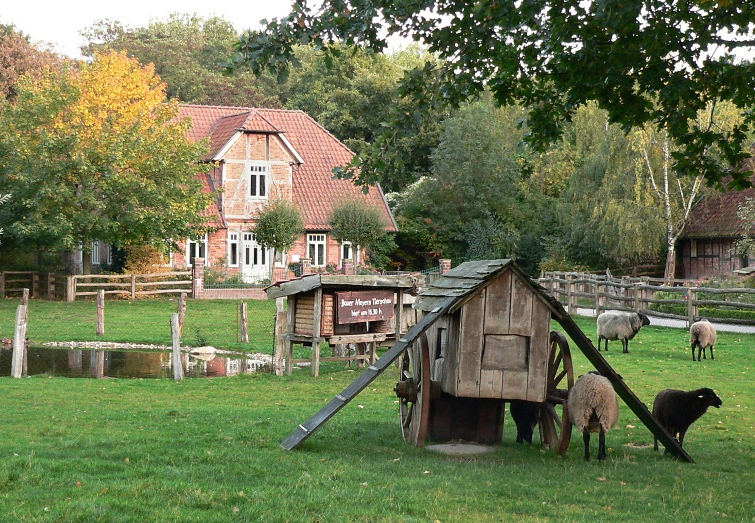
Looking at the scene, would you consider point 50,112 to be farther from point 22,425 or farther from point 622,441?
point 622,441

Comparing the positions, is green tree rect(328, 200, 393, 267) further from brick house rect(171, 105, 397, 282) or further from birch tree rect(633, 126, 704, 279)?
birch tree rect(633, 126, 704, 279)

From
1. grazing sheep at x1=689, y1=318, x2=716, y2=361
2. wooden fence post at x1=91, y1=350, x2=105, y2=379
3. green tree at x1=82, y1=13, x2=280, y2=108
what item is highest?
green tree at x1=82, y1=13, x2=280, y2=108

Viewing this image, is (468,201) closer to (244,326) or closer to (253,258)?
(253,258)

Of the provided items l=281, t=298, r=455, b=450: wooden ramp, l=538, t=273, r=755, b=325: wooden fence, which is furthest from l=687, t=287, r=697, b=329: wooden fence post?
l=281, t=298, r=455, b=450: wooden ramp

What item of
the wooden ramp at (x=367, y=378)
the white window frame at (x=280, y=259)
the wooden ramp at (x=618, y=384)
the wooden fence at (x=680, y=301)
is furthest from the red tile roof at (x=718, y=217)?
the wooden ramp at (x=367, y=378)

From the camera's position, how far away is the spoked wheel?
10.8 metres

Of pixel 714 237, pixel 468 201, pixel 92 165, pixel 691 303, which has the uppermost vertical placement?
pixel 92 165

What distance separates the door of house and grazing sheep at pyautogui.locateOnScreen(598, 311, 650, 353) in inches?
1012

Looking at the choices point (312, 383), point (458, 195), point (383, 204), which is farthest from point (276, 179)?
point (312, 383)

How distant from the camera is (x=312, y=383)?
1814 centimetres

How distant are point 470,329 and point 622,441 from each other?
312 centimetres

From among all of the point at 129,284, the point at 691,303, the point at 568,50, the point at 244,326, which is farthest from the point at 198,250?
the point at 568,50

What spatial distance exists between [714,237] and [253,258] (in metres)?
22.7

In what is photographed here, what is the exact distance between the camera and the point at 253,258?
48.2 m
